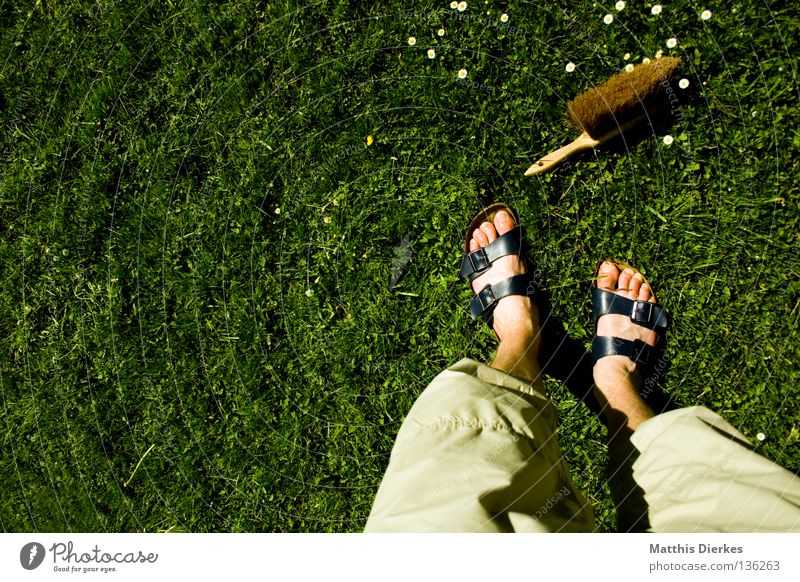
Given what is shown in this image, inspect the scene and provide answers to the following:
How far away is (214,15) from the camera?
3123 mm

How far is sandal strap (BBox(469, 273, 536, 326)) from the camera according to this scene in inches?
114

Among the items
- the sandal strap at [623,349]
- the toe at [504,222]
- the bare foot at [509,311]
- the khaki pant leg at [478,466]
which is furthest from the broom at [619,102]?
the khaki pant leg at [478,466]

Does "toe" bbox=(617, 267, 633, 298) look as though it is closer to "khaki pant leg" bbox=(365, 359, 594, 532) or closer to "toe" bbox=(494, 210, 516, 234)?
"toe" bbox=(494, 210, 516, 234)

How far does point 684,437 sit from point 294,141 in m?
2.36

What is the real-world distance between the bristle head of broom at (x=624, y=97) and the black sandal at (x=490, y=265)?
1.90 feet

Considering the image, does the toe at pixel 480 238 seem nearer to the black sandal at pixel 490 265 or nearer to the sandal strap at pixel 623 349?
the black sandal at pixel 490 265

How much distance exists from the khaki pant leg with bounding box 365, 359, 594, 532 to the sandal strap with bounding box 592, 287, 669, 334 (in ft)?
2.07

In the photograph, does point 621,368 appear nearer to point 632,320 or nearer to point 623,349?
point 623,349

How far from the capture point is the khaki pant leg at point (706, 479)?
2018 millimetres

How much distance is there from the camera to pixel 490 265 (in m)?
2.91

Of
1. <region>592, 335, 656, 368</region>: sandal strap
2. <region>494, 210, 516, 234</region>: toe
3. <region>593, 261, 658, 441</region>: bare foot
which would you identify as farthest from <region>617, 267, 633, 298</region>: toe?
<region>494, 210, 516, 234</region>: toe

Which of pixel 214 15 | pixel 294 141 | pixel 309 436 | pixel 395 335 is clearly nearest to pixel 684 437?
pixel 395 335
